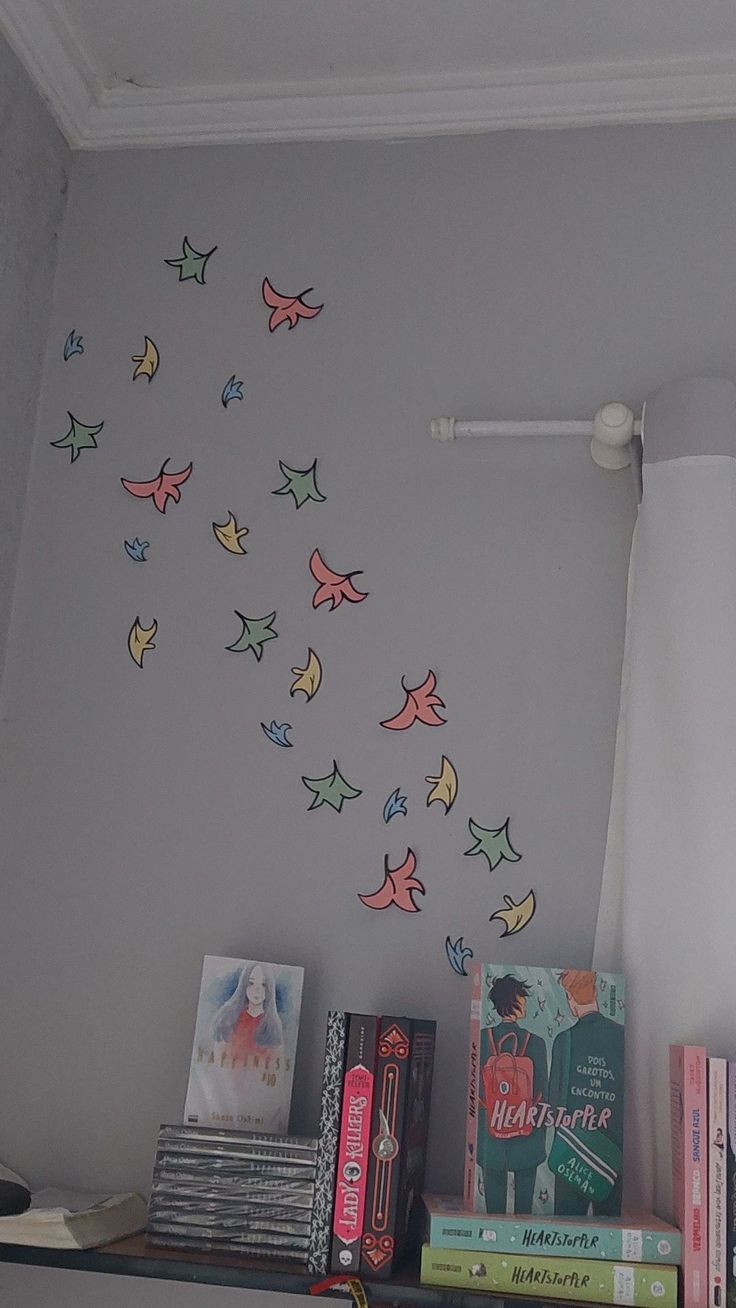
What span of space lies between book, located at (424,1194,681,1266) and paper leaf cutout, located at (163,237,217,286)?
1.23 m

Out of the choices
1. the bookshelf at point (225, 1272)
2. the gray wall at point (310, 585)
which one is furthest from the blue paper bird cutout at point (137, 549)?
the bookshelf at point (225, 1272)

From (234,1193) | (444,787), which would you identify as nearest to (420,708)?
(444,787)

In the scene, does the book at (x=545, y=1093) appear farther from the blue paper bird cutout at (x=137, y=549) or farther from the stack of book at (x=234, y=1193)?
the blue paper bird cutout at (x=137, y=549)

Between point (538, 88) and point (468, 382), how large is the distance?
42 centimetres

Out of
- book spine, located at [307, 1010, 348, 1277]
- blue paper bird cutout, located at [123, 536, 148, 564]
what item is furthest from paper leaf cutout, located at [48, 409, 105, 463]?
book spine, located at [307, 1010, 348, 1277]

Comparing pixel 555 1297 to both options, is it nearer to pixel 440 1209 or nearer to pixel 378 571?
pixel 440 1209

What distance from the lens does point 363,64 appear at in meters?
1.65

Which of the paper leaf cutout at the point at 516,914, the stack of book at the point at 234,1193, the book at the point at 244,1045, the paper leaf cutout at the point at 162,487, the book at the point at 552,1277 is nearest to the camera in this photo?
the book at the point at 552,1277

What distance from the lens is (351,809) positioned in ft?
4.79

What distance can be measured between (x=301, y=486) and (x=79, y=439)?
327mm

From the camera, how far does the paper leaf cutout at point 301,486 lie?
1.58 m

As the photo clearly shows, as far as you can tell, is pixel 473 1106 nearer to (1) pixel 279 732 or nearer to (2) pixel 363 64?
(1) pixel 279 732

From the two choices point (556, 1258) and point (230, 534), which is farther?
point (230, 534)

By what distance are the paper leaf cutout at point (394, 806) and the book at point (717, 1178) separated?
47 cm
